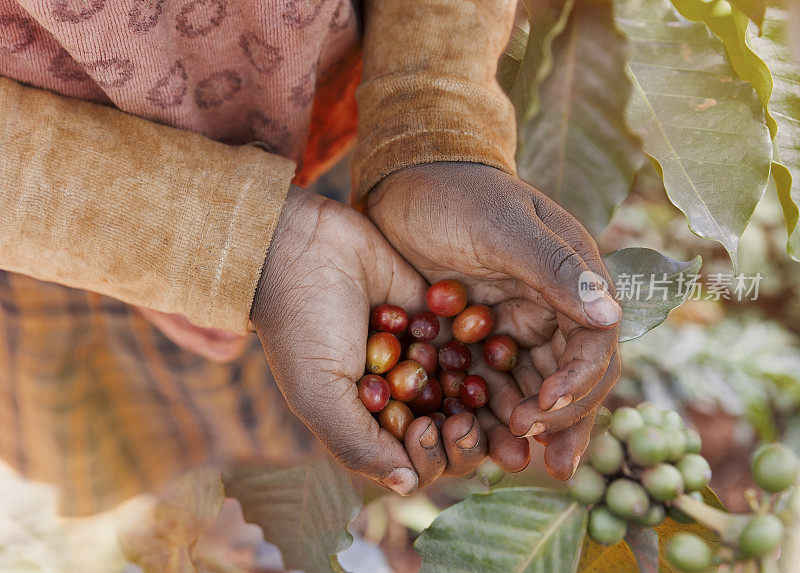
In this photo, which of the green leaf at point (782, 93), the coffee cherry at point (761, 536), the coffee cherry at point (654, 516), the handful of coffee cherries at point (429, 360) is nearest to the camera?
the coffee cherry at point (761, 536)

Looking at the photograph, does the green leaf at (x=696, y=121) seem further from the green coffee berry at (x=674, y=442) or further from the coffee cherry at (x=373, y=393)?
the coffee cherry at (x=373, y=393)

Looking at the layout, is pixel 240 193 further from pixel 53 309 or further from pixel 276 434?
pixel 276 434

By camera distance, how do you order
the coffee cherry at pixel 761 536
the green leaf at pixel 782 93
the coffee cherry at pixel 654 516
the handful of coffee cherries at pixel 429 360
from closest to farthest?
the coffee cherry at pixel 761 536
the coffee cherry at pixel 654 516
the green leaf at pixel 782 93
the handful of coffee cherries at pixel 429 360

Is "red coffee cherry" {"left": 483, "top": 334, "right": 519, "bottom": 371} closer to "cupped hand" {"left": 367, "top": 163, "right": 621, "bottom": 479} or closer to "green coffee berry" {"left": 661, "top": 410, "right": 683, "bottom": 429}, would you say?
"cupped hand" {"left": 367, "top": 163, "right": 621, "bottom": 479}

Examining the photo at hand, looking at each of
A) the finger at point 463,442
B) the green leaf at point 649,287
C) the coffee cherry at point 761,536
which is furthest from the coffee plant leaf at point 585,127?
the coffee cherry at point 761,536

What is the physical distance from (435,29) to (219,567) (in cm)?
101

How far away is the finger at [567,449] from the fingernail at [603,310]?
0.15m

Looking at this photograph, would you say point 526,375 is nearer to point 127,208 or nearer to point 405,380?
point 405,380

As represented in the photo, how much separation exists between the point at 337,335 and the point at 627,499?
409 millimetres

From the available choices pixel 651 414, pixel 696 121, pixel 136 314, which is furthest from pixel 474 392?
pixel 136 314

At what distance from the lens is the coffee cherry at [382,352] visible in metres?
0.86

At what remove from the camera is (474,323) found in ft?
2.94

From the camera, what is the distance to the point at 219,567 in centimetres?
111

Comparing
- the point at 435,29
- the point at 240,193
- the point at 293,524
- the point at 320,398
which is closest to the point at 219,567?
the point at 293,524
